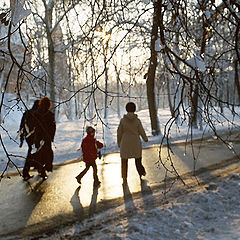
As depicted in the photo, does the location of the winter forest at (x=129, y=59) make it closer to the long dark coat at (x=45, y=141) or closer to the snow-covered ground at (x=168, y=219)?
the snow-covered ground at (x=168, y=219)

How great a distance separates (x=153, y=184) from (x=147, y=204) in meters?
1.08

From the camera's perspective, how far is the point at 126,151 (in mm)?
5293

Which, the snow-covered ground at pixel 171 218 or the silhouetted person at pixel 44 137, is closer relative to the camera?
the snow-covered ground at pixel 171 218

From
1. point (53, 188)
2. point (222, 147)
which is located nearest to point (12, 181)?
point (53, 188)

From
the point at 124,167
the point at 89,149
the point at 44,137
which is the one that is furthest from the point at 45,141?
the point at 124,167

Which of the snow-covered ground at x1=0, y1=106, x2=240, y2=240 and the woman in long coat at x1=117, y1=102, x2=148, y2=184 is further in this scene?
the woman in long coat at x1=117, y1=102, x2=148, y2=184

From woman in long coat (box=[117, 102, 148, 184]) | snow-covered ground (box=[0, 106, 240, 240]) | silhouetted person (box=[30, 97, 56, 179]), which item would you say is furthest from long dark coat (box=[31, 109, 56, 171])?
snow-covered ground (box=[0, 106, 240, 240])

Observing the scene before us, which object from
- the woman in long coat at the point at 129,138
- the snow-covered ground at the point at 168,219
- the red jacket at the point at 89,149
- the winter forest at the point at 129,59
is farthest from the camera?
the woman in long coat at the point at 129,138

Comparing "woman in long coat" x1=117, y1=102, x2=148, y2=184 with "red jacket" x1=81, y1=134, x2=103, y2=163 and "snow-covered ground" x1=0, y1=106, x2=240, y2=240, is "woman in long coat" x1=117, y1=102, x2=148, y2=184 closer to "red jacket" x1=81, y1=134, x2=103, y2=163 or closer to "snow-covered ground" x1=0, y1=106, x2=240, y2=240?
"red jacket" x1=81, y1=134, x2=103, y2=163

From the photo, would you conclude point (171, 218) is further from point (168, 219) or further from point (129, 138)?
point (129, 138)

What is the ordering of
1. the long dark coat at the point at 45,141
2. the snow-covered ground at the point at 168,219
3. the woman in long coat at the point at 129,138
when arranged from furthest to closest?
the long dark coat at the point at 45,141, the woman in long coat at the point at 129,138, the snow-covered ground at the point at 168,219

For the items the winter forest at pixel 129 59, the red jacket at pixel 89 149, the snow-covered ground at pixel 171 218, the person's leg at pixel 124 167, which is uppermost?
the winter forest at pixel 129 59

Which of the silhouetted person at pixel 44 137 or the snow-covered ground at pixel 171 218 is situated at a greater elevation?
the silhouetted person at pixel 44 137

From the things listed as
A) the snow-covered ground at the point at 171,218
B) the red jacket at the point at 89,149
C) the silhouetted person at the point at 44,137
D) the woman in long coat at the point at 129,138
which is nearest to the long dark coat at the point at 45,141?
the silhouetted person at the point at 44,137
